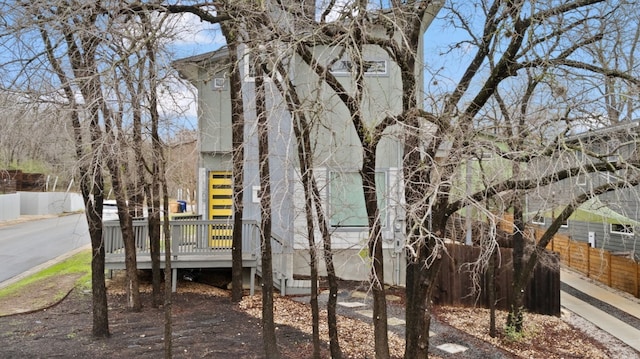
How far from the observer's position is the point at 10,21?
251 inches

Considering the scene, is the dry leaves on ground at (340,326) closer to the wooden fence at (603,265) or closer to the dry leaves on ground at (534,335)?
the dry leaves on ground at (534,335)

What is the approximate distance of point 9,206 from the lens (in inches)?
1277

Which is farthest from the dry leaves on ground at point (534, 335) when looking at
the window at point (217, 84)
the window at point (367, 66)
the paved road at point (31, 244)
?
the paved road at point (31, 244)

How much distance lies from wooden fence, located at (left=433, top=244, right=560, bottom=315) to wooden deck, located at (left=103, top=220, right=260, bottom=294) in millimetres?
5202

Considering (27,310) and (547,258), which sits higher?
(547,258)

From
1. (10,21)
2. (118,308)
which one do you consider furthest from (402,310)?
(10,21)

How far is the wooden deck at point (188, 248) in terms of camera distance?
38.7 feet

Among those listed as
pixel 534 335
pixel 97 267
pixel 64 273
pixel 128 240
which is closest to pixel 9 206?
pixel 64 273

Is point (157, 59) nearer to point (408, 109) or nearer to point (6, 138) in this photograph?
point (6, 138)

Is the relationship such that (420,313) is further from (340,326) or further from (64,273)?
(64,273)

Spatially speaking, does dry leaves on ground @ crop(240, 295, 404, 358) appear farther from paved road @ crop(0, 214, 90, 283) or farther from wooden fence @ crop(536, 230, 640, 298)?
wooden fence @ crop(536, 230, 640, 298)

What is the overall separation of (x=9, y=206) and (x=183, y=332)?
3013 centimetres

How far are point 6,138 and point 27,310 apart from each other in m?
6.01

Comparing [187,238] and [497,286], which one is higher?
[187,238]
